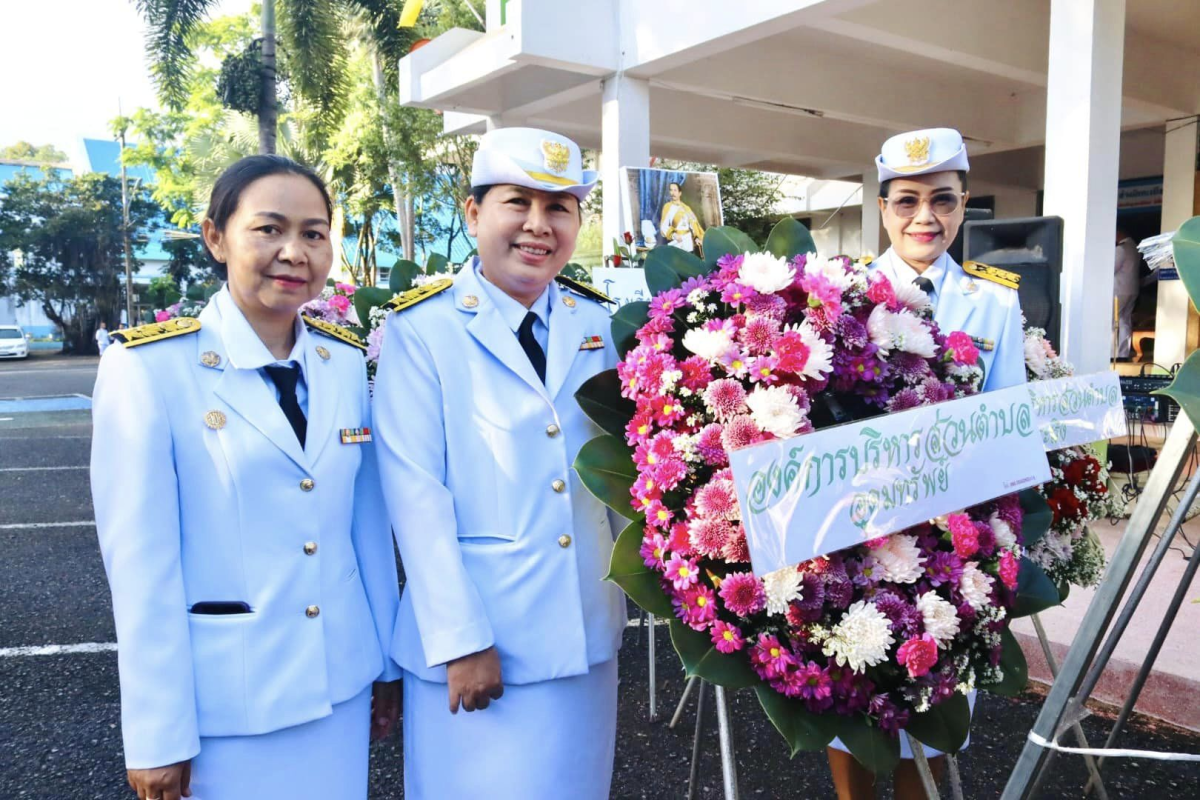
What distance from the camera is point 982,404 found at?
1404 millimetres

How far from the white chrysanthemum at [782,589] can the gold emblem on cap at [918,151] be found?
4.35ft

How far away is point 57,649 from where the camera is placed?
13.1 feet

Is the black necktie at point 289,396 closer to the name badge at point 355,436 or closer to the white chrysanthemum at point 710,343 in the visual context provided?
the name badge at point 355,436

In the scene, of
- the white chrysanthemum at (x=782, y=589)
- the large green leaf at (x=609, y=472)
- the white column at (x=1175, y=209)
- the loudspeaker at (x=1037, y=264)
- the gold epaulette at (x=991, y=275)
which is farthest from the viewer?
the white column at (x=1175, y=209)

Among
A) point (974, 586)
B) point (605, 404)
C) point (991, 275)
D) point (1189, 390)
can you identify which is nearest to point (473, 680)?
point (605, 404)

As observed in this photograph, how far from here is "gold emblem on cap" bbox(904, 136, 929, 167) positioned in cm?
216

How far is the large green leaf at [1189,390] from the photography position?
1.13 metres

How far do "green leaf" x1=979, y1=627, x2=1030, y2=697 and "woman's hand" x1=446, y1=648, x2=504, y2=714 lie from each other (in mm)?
842

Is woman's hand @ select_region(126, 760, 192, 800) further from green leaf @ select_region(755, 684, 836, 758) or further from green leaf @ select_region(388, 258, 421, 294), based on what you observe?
green leaf @ select_region(388, 258, 421, 294)

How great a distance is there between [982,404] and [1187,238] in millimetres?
364

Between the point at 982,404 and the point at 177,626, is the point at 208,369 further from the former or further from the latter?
the point at 982,404

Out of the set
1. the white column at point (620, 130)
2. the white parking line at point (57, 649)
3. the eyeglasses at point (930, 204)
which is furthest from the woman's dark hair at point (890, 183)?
the white column at point (620, 130)

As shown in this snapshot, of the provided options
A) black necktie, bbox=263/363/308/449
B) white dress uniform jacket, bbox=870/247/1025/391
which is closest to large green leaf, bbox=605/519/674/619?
black necktie, bbox=263/363/308/449

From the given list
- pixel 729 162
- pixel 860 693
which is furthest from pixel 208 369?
pixel 729 162
